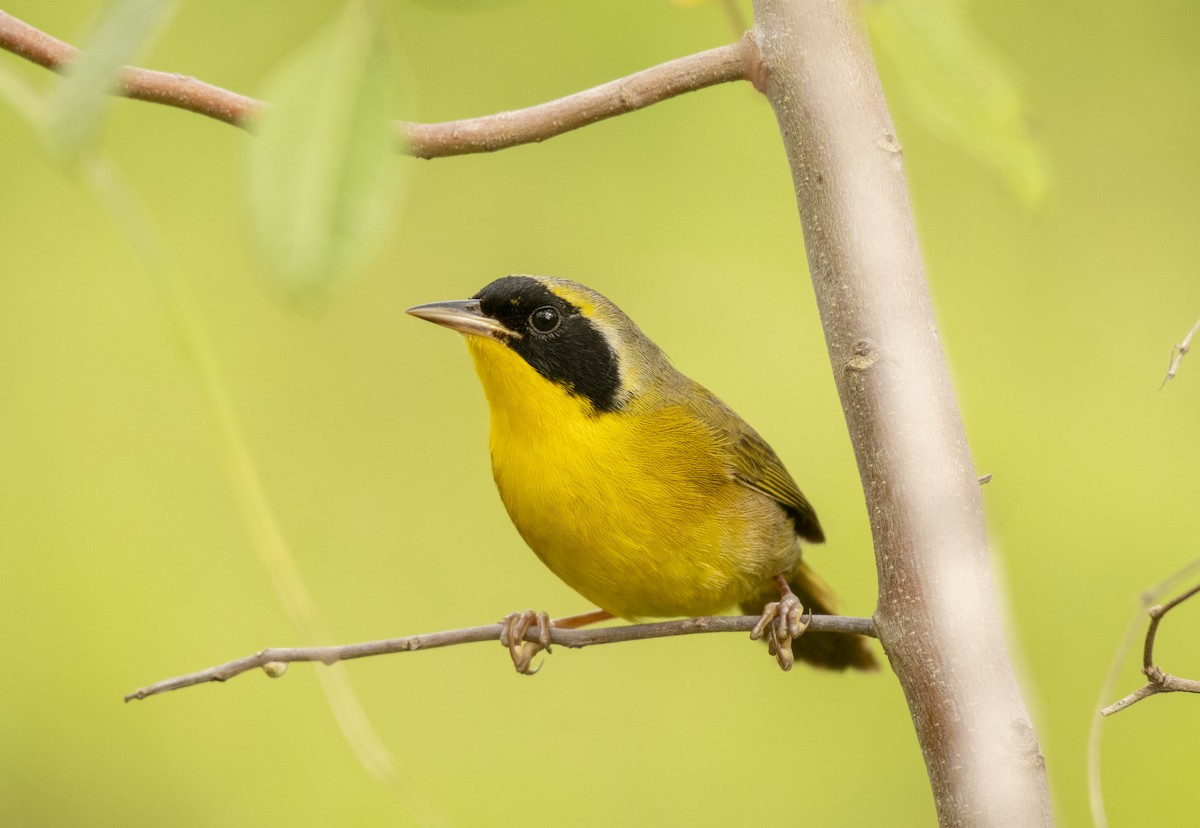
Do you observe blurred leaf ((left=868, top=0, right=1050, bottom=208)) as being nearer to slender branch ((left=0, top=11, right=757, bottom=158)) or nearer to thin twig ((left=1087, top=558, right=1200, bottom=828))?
slender branch ((left=0, top=11, right=757, bottom=158))

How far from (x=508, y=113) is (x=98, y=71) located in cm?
103

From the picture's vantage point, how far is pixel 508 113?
1.81 m

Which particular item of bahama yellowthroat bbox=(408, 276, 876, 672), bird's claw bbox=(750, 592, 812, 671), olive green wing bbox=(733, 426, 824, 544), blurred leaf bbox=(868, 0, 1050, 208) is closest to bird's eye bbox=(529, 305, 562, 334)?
bahama yellowthroat bbox=(408, 276, 876, 672)

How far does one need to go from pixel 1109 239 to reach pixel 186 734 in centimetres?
545

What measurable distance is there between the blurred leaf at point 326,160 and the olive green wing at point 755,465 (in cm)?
278

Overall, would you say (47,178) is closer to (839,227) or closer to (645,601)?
(645,601)

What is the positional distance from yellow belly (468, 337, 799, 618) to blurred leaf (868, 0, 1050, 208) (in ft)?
6.50

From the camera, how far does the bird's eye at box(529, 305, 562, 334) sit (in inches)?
139

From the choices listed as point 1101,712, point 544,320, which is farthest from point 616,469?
point 1101,712

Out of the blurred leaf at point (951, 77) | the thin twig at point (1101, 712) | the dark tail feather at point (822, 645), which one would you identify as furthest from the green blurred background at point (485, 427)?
the blurred leaf at point (951, 77)

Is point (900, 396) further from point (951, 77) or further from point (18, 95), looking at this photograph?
point (18, 95)

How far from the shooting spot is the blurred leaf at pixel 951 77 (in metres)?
1.24

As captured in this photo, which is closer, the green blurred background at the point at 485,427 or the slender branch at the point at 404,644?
the slender branch at the point at 404,644

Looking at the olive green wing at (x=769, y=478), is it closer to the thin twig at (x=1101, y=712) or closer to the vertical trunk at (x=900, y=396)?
the thin twig at (x=1101, y=712)
